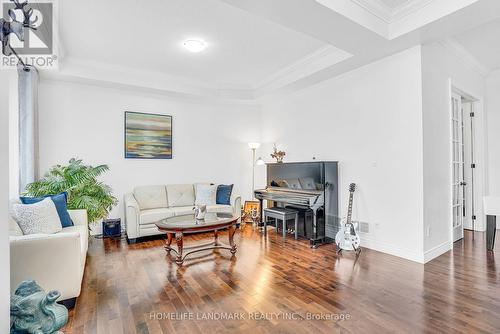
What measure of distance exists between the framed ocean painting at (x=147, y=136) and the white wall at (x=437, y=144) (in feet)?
14.2

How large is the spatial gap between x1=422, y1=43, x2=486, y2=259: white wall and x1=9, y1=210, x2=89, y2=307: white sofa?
3770 mm

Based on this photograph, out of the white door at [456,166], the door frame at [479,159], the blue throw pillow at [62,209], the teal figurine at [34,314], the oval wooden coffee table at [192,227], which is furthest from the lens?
the door frame at [479,159]

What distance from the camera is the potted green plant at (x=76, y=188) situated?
141 inches

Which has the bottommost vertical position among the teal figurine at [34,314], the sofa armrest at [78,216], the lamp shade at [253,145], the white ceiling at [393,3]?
the teal figurine at [34,314]

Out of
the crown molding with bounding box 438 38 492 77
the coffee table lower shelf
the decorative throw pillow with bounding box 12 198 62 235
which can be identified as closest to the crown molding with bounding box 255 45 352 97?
the crown molding with bounding box 438 38 492 77

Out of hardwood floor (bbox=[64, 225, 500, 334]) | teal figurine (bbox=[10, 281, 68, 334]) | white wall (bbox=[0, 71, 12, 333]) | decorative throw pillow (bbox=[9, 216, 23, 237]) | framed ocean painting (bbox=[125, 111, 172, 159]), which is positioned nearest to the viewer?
white wall (bbox=[0, 71, 12, 333])

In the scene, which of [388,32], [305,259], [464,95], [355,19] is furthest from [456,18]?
[305,259]

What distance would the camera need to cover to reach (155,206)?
15.9 ft

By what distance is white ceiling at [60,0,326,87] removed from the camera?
289cm

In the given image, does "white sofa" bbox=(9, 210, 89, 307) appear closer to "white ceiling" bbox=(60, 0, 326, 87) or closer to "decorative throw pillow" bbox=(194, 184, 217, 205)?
"white ceiling" bbox=(60, 0, 326, 87)

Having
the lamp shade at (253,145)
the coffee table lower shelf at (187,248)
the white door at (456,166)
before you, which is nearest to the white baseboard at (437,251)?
the white door at (456,166)

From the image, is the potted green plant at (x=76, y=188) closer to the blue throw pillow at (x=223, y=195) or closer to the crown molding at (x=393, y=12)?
the blue throw pillow at (x=223, y=195)

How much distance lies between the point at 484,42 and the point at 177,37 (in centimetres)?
430

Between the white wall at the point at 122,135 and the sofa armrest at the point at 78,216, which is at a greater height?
the white wall at the point at 122,135
